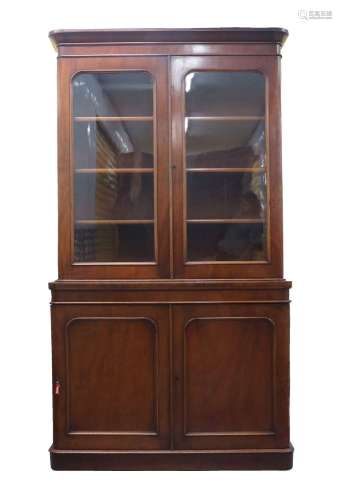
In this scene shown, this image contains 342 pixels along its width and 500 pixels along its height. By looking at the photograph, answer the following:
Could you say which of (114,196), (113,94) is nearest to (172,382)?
(114,196)

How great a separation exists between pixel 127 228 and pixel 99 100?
67 cm

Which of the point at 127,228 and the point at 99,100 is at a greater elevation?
the point at 99,100

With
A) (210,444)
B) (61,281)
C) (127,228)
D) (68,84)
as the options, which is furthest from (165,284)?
(68,84)

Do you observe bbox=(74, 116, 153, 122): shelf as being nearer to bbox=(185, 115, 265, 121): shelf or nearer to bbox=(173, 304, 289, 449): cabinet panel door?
bbox=(185, 115, 265, 121): shelf

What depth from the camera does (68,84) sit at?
2826mm

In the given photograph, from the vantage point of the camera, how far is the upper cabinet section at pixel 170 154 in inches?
111

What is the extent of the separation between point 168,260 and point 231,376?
676 millimetres

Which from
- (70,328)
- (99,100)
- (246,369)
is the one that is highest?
(99,100)

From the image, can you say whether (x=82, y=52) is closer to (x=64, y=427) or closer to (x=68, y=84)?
(x=68, y=84)

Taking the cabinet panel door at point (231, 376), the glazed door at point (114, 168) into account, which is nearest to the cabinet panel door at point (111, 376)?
the cabinet panel door at point (231, 376)

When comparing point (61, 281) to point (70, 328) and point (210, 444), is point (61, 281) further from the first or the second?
point (210, 444)

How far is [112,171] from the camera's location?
9.45 feet

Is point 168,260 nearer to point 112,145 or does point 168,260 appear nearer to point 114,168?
point 114,168

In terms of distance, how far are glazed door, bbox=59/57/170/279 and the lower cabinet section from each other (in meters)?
0.25
